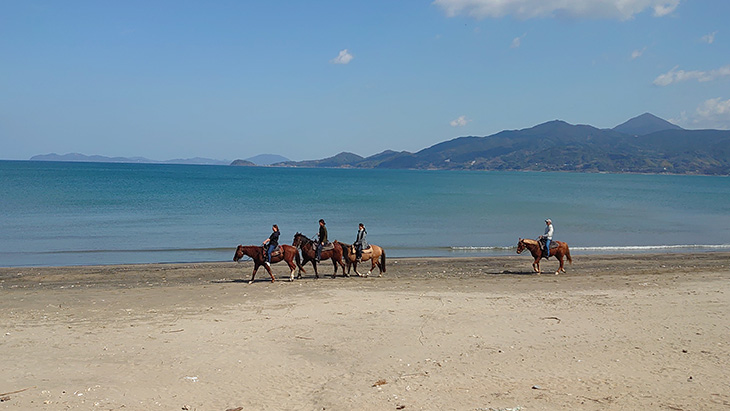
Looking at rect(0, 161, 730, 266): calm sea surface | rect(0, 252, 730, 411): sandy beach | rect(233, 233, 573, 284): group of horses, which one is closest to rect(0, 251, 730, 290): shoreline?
rect(233, 233, 573, 284): group of horses

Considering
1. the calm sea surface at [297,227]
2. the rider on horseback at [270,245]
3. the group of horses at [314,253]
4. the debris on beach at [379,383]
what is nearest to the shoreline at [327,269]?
the group of horses at [314,253]

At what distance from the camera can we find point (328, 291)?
17609 millimetres

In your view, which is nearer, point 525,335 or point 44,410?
point 44,410

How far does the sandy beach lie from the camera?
915 centimetres

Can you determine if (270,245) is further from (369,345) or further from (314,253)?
(369,345)

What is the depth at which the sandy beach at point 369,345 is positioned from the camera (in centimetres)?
915

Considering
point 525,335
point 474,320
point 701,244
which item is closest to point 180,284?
point 474,320

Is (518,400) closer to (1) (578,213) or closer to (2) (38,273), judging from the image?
(2) (38,273)

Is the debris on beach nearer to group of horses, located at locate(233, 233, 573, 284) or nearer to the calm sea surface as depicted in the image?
group of horses, located at locate(233, 233, 573, 284)

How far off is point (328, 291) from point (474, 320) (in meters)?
5.38

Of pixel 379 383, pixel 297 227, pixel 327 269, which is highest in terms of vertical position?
pixel 297 227

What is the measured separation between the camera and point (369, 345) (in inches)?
467

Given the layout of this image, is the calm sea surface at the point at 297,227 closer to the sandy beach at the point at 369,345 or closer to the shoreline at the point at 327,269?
the shoreline at the point at 327,269

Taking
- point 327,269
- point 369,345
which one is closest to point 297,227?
point 327,269
